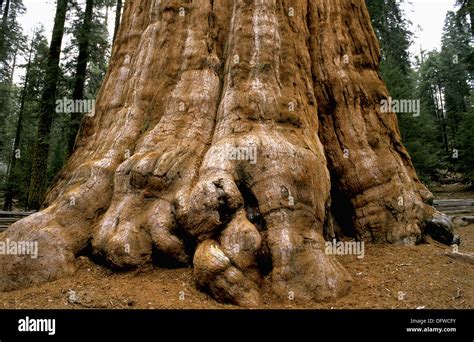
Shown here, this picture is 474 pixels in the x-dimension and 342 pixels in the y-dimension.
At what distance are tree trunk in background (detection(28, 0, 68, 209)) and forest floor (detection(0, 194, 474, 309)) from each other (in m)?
8.64

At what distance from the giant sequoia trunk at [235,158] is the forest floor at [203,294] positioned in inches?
7.8

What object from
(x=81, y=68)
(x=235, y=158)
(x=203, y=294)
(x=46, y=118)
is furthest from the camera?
(x=81, y=68)

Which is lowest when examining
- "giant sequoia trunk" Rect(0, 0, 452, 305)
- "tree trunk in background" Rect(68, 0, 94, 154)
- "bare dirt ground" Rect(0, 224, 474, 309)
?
"bare dirt ground" Rect(0, 224, 474, 309)

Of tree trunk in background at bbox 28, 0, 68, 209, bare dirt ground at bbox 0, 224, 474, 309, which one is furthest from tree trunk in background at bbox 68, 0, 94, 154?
bare dirt ground at bbox 0, 224, 474, 309

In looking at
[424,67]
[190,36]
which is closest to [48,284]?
[190,36]

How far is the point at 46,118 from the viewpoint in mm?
14164

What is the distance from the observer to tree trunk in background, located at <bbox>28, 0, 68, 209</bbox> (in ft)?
43.1

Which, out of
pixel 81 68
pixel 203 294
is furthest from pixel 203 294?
pixel 81 68

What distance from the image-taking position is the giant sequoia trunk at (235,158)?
16.7 ft

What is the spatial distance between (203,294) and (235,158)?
1975mm

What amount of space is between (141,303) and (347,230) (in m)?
4.66

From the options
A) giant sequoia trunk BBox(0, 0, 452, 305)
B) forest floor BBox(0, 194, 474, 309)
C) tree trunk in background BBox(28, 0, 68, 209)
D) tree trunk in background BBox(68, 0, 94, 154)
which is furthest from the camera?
tree trunk in background BBox(68, 0, 94, 154)

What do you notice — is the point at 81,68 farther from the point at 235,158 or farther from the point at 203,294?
the point at 203,294

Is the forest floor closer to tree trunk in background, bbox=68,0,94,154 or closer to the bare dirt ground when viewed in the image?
the bare dirt ground
